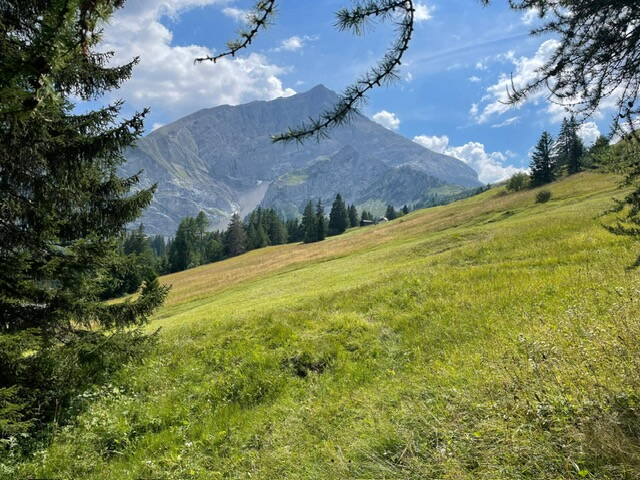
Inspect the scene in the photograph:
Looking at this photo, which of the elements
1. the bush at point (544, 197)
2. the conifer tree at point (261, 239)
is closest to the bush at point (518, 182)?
the bush at point (544, 197)

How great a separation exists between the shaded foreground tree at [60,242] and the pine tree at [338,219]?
96.6 meters

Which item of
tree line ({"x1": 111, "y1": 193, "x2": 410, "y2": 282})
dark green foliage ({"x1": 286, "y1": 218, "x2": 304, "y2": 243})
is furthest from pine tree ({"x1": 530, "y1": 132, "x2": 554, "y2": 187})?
dark green foliage ({"x1": 286, "y1": 218, "x2": 304, "y2": 243})

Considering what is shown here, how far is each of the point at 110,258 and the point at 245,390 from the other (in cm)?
438

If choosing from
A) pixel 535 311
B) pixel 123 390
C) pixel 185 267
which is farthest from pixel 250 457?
pixel 185 267

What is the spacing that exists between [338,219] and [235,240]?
31.8 meters

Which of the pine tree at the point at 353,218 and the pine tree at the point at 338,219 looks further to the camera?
the pine tree at the point at 353,218

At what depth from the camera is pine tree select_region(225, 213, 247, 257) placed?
9362 cm

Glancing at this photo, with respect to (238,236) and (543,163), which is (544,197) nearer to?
(543,163)

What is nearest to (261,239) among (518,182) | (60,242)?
(518,182)

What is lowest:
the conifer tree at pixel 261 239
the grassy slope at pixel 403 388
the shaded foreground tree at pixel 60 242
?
the grassy slope at pixel 403 388

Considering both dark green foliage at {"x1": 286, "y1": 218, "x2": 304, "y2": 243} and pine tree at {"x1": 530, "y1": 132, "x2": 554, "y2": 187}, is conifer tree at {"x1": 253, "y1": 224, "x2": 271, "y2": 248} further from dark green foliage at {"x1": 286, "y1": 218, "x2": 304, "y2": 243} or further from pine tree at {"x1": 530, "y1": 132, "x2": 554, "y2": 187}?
pine tree at {"x1": 530, "y1": 132, "x2": 554, "y2": 187}

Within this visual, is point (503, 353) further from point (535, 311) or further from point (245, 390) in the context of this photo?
point (245, 390)

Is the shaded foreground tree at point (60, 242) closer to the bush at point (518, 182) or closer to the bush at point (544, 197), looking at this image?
the bush at point (544, 197)

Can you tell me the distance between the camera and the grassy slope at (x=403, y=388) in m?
3.69
